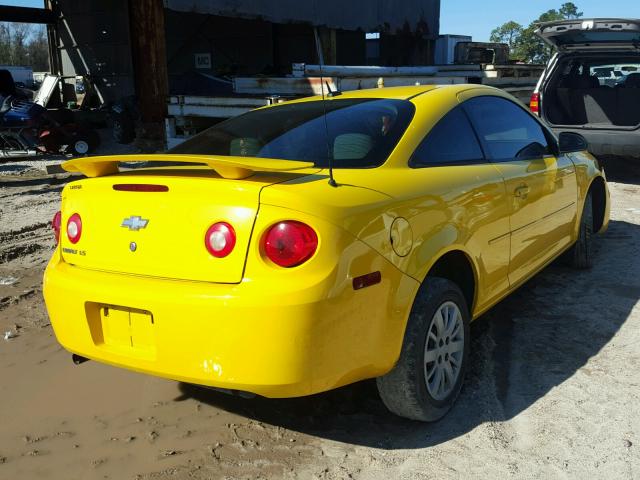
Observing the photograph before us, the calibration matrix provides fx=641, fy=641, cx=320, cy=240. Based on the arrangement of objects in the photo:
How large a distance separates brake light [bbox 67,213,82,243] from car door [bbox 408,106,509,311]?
4.96ft

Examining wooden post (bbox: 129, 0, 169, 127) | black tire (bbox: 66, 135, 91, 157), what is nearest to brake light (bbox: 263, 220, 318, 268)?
wooden post (bbox: 129, 0, 169, 127)

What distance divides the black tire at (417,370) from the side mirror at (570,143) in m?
2.14

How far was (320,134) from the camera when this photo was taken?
327 centimetres

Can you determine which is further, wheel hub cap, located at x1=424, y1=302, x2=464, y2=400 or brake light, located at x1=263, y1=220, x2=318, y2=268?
wheel hub cap, located at x1=424, y1=302, x2=464, y2=400

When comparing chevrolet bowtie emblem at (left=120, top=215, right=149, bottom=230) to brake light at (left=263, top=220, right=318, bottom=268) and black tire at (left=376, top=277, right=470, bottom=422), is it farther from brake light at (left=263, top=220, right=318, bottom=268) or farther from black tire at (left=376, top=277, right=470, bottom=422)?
black tire at (left=376, top=277, right=470, bottom=422)

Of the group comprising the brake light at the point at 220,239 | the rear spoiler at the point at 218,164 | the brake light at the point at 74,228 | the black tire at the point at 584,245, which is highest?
the rear spoiler at the point at 218,164

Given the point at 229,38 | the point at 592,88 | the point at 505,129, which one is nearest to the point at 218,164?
the point at 505,129

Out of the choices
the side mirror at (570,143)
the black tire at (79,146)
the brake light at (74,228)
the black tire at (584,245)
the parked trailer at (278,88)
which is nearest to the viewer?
the brake light at (74,228)

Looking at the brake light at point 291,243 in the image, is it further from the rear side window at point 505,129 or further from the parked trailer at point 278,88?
the parked trailer at point 278,88

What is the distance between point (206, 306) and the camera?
2.47 meters

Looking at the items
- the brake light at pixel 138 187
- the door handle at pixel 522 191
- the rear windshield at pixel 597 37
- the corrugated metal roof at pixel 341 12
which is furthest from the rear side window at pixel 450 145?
the corrugated metal roof at pixel 341 12

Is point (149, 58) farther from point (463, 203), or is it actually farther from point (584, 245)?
point (463, 203)

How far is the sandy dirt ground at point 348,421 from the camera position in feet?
8.94

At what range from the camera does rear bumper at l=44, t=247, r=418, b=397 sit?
2.41m
